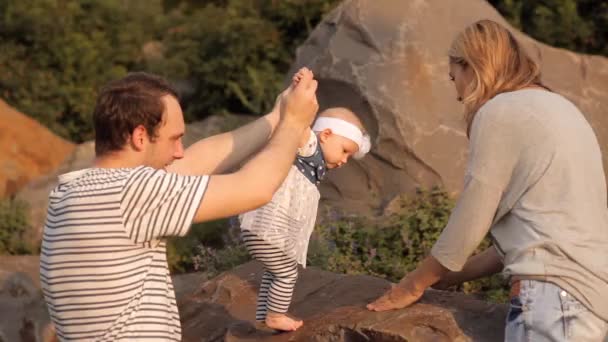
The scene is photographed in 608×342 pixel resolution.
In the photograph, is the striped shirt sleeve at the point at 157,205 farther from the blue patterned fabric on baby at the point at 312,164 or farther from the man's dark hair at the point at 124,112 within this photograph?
the blue patterned fabric on baby at the point at 312,164

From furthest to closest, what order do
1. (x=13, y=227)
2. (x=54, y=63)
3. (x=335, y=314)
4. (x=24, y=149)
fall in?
(x=54, y=63)
(x=24, y=149)
(x=13, y=227)
(x=335, y=314)

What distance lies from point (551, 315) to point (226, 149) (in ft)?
4.30

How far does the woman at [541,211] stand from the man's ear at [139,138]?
112 centimetres

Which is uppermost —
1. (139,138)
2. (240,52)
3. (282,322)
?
(139,138)

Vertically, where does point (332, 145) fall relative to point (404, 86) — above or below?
above

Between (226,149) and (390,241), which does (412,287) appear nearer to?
(226,149)

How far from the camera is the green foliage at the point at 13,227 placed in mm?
9578

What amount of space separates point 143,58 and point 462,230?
385 inches

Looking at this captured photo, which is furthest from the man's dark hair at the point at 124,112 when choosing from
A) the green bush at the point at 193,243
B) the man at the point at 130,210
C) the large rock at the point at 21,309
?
the green bush at the point at 193,243

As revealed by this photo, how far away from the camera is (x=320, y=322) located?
14.7 ft

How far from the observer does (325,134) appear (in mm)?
4758

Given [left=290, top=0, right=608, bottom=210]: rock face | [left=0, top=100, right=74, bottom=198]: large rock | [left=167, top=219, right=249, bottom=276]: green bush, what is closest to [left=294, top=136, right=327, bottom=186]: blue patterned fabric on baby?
[left=290, top=0, right=608, bottom=210]: rock face

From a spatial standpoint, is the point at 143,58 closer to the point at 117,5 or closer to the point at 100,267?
the point at 117,5

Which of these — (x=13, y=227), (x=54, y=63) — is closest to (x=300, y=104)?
(x=13, y=227)
